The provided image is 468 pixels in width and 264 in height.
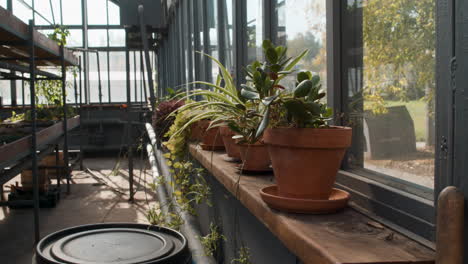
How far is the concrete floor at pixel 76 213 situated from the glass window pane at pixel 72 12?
19.9ft

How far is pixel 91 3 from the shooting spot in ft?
41.2

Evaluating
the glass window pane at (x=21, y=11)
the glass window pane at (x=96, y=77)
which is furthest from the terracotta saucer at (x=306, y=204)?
the glass window pane at (x=96, y=77)

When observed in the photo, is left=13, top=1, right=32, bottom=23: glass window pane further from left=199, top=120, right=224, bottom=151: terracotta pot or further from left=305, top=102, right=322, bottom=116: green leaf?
left=305, top=102, right=322, bottom=116: green leaf

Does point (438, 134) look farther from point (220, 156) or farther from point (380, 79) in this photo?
point (220, 156)

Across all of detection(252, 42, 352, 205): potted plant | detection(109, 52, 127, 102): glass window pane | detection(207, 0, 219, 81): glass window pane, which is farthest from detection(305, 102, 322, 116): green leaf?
detection(109, 52, 127, 102): glass window pane

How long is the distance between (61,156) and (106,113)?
12.3 feet

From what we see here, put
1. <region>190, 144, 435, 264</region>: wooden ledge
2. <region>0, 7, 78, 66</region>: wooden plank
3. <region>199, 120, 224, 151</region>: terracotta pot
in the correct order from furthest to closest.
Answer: <region>0, 7, 78, 66</region>: wooden plank
<region>199, 120, 224, 151</region>: terracotta pot
<region>190, 144, 435, 264</region>: wooden ledge

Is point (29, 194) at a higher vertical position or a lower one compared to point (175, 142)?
lower

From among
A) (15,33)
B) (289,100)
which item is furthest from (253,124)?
(15,33)

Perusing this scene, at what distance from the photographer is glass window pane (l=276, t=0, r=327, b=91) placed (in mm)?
1316

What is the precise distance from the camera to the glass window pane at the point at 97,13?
1255 cm

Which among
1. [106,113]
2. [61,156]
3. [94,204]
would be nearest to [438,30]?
[94,204]

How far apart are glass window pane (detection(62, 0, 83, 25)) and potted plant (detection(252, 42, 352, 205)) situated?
40.4ft

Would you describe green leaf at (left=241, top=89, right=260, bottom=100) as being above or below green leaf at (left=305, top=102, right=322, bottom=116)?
above
